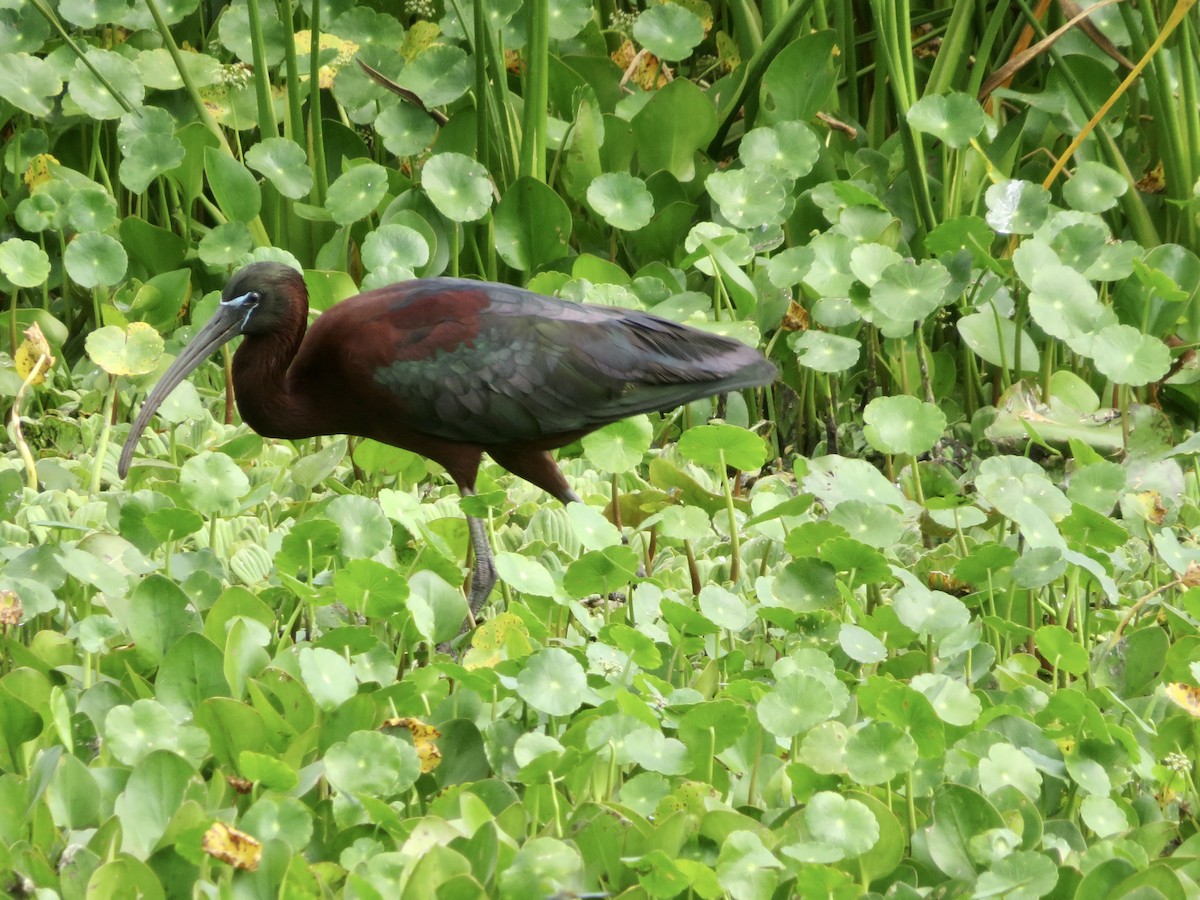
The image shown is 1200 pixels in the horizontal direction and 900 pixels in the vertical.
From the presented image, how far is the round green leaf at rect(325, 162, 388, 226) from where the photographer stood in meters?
4.07

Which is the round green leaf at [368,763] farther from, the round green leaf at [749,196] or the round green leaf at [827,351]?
the round green leaf at [749,196]

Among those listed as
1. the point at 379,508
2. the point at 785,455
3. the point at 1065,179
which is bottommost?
the point at 785,455

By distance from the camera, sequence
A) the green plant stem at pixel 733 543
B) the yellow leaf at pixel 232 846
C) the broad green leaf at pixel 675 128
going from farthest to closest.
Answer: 1. the broad green leaf at pixel 675 128
2. the green plant stem at pixel 733 543
3. the yellow leaf at pixel 232 846

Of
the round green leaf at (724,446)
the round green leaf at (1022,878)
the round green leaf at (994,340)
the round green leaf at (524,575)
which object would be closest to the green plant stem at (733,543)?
the round green leaf at (724,446)

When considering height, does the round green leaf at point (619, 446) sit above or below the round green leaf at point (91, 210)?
below

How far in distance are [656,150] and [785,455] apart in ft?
2.87

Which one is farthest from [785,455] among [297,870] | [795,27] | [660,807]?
[297,870]

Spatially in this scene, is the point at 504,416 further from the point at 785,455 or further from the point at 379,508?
the point at 785,455

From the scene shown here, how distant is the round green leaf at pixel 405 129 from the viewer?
439 centimetres

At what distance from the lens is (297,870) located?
1944mm

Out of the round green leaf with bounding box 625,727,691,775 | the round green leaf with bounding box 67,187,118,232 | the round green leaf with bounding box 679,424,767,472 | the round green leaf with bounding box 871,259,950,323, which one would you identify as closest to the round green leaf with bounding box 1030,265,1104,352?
the round green leaf with bounding box 871,259,950,323

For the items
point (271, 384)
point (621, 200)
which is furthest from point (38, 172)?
point (621, 200)

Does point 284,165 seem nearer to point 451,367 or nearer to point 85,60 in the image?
point 85,60

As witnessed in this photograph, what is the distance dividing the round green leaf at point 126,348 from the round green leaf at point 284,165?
0.70 m
